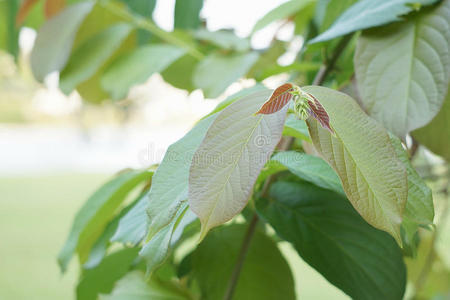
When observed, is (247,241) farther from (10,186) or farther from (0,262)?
(10,186)

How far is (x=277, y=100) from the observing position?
12 cm

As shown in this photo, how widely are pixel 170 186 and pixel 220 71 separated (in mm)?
164

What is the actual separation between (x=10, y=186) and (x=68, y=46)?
301cm

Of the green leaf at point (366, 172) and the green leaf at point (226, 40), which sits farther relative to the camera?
the green leaf at point (226, 40)

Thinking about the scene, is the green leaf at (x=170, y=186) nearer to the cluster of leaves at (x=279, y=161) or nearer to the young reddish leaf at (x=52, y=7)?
the cluster of leaves at (x=279, y=161)

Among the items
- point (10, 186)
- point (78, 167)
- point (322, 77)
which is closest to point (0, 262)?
point (10, 186)

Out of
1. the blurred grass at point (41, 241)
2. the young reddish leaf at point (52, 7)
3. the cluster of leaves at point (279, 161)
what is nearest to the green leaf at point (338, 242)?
the cluster of leaves at point (279, 161)

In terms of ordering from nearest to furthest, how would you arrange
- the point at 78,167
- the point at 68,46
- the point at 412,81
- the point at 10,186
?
1. the point at 412,81
2. the point at 68,46
3. the point at 10,186
4. the point at 78,167

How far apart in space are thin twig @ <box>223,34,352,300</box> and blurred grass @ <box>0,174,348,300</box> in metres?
0.70

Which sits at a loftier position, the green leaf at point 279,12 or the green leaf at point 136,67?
the green leaf at point 279,12

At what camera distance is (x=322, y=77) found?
22cm

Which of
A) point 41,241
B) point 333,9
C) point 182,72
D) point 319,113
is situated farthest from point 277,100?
point 41,241

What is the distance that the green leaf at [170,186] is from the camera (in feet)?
0.40

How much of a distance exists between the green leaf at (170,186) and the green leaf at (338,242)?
61 millimetres
